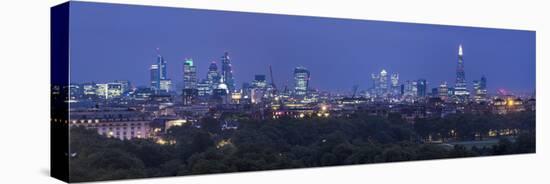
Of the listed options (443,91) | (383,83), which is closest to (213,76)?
(383,83)

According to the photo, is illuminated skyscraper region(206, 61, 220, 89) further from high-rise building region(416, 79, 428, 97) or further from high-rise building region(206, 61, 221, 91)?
high-rise building region(416, 79, 428, 97)

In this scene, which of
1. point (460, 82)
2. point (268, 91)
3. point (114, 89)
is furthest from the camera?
point (460, 82)

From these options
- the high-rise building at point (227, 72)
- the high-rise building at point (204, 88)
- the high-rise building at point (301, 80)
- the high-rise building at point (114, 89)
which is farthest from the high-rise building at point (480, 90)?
the high-rise building at point (114, 89)

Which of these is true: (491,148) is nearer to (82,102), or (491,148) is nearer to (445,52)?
(445,52)

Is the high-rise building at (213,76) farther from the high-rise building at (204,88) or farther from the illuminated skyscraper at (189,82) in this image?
the illuminated skyscraper at (189,82)

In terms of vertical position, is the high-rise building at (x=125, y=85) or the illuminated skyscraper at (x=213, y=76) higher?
the illuminated skyscraper at (x=213, y=76)

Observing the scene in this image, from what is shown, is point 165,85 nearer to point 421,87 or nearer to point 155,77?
A: point 155,77
